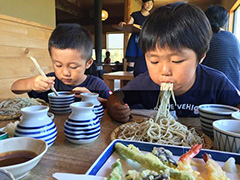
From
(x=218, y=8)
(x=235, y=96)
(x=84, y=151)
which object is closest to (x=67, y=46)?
(x=84, y=151)

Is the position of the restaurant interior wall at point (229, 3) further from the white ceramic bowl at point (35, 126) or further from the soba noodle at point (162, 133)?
the white ceramic bowl at point (35, 126)

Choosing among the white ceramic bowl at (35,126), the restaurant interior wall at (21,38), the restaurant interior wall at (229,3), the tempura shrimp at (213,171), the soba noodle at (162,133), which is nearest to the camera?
the tempura shrimp at (213,171)

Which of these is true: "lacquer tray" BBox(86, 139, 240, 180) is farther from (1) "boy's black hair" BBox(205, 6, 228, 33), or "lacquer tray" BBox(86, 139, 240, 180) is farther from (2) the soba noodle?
(1) "boy's black hair" BBox(205, 6, 228, 33)

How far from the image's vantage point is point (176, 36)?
94 centimetres

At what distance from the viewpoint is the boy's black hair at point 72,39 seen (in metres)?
1.39

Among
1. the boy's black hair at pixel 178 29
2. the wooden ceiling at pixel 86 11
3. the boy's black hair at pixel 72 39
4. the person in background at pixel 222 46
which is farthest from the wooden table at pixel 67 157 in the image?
the wooden ceiling at pixel 86 11

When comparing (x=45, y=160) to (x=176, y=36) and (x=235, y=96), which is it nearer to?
(x=176, y=36)

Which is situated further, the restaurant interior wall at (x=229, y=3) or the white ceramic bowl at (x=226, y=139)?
the restaurant interior wall at (x=229, y=3)

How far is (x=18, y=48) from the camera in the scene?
2398 mm

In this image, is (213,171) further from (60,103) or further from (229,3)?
(229,3)

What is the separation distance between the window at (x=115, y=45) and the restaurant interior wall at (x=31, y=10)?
25.6 ft

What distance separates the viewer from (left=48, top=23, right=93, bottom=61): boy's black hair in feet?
4.56

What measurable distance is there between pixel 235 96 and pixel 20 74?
2393 mm

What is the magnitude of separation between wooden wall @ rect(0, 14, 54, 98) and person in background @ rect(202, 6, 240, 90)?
2202 mm
